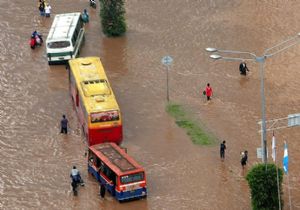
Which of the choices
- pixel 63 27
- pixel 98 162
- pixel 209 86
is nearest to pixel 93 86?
pixel 98 162

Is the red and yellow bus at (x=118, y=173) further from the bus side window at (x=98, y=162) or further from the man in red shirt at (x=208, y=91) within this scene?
the man in red shirt at (x=208, y=91)

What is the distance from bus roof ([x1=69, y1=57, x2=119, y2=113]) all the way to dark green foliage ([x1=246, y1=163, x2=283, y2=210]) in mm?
9195

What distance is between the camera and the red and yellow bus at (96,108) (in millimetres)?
40125

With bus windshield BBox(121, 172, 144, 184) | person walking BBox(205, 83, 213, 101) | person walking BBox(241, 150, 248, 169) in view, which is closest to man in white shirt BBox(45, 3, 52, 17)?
person walking BBox(205, 83, 213, 101)

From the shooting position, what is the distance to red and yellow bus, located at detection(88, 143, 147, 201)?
35.4 m

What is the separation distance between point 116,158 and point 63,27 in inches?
697

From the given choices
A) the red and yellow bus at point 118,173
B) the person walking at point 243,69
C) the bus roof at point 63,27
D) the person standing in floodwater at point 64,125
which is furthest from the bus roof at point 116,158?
the bus roof at point 63,27

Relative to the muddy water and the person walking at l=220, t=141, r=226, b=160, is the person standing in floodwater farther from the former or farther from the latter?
the person walking at l=220, t=141, r=226, b=160

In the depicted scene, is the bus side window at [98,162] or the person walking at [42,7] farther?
the person walking at [42,7]

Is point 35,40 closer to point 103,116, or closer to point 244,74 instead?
point 244,74

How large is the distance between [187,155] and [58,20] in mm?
17553

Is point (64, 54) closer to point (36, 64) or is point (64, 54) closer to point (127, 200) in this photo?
point (36, 64)

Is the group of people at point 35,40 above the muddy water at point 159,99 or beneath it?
above

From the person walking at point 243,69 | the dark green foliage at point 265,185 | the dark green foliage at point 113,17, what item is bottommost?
the dark green foliage at point 265,185
